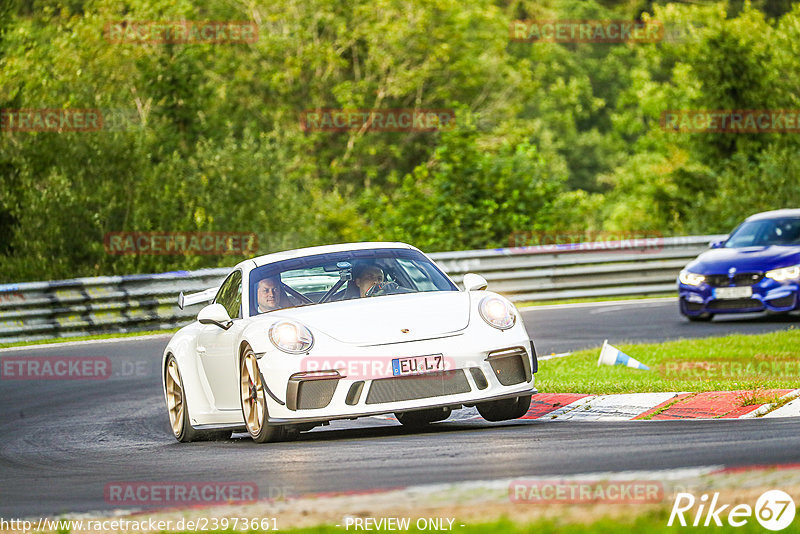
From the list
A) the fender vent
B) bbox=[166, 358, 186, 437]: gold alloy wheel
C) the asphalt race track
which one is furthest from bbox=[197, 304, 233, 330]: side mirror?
the fender vent

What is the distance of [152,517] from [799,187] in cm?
2588

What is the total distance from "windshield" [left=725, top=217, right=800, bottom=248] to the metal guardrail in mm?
5443

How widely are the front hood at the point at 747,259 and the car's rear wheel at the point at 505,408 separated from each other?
881 cm

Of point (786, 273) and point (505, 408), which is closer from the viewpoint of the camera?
point (505, 408)

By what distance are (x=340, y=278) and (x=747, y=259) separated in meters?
9.25

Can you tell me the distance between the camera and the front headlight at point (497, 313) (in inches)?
356

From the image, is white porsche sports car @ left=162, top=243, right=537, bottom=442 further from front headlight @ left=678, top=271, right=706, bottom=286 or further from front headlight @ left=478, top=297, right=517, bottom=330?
front headlight @ left=678, top=271, right=706, bottom=286

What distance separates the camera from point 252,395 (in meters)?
9.04

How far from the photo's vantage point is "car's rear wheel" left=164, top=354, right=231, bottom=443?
1024 cm
